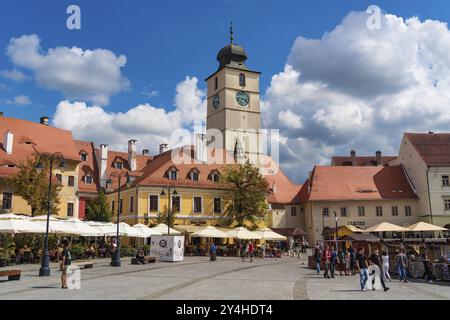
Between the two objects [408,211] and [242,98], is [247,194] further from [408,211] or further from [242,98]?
[242,98]

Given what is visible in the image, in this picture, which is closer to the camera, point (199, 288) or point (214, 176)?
point (199, 288)

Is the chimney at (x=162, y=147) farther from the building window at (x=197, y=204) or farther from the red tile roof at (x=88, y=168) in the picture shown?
the building window at (x=197, y=204)

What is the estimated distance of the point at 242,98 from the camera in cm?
8725

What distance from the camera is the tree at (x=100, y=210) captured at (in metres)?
54.9

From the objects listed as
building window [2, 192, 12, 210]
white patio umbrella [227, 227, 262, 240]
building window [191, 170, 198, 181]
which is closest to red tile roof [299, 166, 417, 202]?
building window [191, 170, 198, 181]

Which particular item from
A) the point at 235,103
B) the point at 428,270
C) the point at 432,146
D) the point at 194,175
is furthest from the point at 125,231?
the point at 235,103

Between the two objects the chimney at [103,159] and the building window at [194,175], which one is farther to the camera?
the chimney at [103,159]

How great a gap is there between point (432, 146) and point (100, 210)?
1594 inches

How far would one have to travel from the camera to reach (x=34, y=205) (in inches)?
1551

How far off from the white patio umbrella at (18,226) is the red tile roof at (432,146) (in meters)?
44.9

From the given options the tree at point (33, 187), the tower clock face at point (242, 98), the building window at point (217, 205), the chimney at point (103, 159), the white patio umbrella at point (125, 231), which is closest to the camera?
the white patio umbrella at point (125, 231)

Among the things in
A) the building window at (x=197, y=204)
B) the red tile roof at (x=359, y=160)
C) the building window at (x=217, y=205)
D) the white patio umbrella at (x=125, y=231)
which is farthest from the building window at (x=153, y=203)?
the red tile roof at (x=359, y=160)
